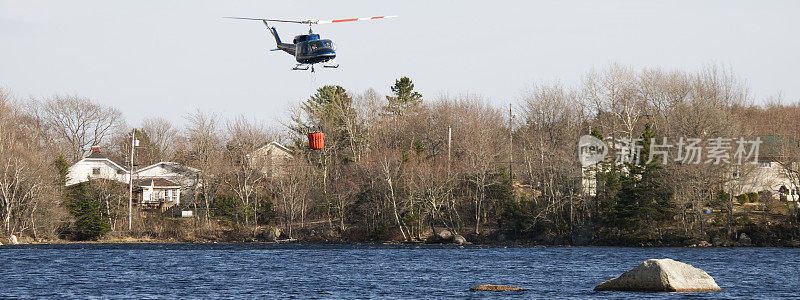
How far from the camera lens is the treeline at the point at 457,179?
72125 mm

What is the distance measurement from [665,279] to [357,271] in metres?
19.4

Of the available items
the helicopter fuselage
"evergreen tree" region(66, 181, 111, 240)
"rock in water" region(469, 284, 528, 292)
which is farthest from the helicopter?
"evergreen tree" region(66, 181, 111, 240)

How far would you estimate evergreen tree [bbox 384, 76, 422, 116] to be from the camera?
106 metres

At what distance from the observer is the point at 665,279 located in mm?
32188

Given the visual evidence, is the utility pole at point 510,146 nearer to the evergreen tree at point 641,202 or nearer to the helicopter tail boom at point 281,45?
the evergreen tree at point 641,202

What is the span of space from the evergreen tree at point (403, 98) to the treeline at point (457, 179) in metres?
0.72

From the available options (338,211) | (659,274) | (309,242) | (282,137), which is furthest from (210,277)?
(282,137)

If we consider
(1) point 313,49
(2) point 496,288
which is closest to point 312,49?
(1) point 313,49

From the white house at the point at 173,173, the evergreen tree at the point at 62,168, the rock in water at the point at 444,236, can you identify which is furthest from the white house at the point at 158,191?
the rock in water at the point at 444,236

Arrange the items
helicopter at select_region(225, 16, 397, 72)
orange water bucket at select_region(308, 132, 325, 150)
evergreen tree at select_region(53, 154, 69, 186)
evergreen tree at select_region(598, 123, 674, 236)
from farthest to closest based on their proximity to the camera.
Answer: evergreen tree at select_region(53, 154, 69, 186), orange water bucket at select_region(308, 132, 325, 150), evergreen tree at select_region(598, 123, 674, 236), helicopter at select_region(225, 16, 397, 72)

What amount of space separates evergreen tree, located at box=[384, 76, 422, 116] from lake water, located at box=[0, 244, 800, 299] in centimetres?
3671

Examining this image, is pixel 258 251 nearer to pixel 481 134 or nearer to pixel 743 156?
pixel 481 134

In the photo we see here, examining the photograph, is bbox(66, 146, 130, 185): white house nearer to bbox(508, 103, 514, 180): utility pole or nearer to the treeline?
the treeline

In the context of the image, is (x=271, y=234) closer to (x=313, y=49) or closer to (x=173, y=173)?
(x=173, y=173)
